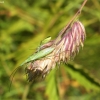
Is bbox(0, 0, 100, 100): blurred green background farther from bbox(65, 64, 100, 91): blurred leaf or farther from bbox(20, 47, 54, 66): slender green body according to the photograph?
bbox(20, 47, 54, 66): slender green body

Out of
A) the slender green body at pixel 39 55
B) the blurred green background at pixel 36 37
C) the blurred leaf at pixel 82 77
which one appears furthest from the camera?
the blurred green background at pixel 36 37

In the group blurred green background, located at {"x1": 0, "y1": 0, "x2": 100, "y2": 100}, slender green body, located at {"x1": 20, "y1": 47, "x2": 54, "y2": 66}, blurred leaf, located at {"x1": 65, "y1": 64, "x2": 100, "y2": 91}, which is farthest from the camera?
blurred green background, located at {"x1": 0, "y1": 0, "x2": 100, "y2": 100}

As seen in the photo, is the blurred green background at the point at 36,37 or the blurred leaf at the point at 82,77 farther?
the blurred green background at the point at 36,37

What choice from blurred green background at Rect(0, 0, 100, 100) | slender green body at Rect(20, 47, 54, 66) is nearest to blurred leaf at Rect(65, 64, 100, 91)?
blurred green background at Rect(0, 0, 100, 100)

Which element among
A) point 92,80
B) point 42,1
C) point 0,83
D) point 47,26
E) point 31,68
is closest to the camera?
point 31,68

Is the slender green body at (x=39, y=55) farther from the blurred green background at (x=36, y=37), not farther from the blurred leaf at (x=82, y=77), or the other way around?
the blurred green background at (x=36, y=37)

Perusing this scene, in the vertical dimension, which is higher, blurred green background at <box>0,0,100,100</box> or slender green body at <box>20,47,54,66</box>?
blurred green background at <box>0,0,100,100</box>

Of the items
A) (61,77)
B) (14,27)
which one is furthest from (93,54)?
(14,27)

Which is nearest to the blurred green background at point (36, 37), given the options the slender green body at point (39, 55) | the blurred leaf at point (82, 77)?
the blurred leaf at point (82, 77)

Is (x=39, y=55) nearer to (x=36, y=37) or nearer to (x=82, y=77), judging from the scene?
(x=82, y=77)

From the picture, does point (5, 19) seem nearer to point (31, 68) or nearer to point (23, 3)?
point (23, 3)

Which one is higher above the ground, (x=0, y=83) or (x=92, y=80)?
(x=0, y=83)
